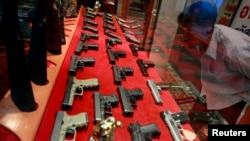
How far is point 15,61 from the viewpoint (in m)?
0.73

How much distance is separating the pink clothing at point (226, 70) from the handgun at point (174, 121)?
1.01m

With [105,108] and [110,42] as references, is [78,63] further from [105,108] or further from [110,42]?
[110,42]

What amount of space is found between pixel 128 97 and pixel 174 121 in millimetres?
292

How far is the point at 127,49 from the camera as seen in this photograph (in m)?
1.94

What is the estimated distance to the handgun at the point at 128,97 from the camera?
1.00 metres

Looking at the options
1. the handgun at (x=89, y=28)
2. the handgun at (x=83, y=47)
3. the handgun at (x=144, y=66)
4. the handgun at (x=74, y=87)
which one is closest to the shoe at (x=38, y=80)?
the handgun at (x=74, y=87)

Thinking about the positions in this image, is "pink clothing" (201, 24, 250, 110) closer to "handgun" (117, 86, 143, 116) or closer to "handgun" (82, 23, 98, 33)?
"handgun" (117, 86, 143, 116)

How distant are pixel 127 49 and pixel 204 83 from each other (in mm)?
959

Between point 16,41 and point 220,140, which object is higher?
point 16,41

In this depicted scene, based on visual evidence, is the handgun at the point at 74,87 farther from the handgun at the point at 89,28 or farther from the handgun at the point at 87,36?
the handgun at the point at 89,28

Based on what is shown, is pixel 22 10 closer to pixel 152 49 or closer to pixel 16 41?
pixel 16 41

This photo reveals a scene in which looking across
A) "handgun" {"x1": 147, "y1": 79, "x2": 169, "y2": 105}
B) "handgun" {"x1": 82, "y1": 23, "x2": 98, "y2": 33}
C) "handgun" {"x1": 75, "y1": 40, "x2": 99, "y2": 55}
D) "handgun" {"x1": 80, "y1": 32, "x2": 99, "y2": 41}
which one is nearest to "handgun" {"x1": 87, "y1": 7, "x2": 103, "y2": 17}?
"handgun" {"x1": 82, "y1": 23, "x2": 98, "y2": 33}

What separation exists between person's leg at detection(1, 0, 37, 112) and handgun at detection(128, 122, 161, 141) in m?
0.47

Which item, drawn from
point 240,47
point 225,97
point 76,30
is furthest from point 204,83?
point 76,30
